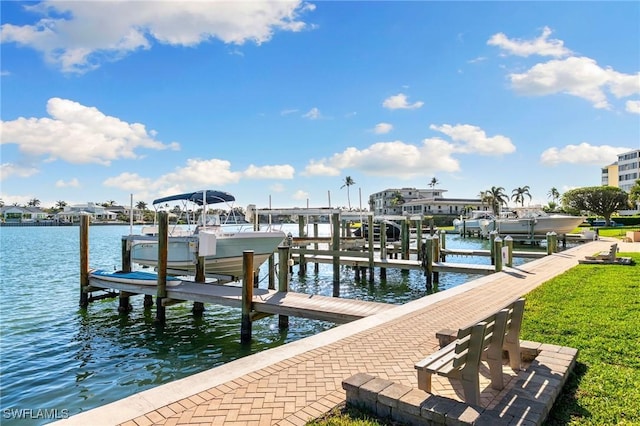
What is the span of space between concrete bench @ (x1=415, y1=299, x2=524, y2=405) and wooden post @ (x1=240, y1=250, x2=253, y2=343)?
6761 millimetres

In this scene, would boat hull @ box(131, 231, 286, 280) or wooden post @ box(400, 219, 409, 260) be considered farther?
wooden post @ box(400, 219, 409, 260)

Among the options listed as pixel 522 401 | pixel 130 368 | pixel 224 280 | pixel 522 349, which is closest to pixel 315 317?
pixel 130 368

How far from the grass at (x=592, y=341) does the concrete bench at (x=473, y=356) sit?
675 millimetres

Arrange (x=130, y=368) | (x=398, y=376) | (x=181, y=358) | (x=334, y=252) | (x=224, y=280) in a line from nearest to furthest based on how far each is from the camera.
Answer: (x=398, y=376), (x=130, y=368), (x=181, y=358), (x=224, y=280), (x=334, y=252)

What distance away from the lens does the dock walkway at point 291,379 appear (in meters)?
4.38

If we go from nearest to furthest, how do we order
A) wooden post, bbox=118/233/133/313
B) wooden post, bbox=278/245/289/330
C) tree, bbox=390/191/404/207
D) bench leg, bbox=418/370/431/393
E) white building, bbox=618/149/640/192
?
bench leg, bbox=418/370/431/393
wooden post, bbox=278/245/289/330
wooden post, bbox=118/233/133/313
white building, bbox=618/149/640/192
tree, bbox=390/191/404/207

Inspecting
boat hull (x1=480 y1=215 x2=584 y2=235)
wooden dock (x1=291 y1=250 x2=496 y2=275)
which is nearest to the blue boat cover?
wooden dock (x1=291 y1=250 x2=496 y2=275)

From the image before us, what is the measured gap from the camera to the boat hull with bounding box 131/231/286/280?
1722 centimetres

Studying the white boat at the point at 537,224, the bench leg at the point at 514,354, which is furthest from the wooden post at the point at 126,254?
the white boat at the point at 537,224

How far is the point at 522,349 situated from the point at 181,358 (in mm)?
7960

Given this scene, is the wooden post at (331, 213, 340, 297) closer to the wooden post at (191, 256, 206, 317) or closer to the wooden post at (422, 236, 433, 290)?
A: the wooden post at (422, 236, 433, 290)

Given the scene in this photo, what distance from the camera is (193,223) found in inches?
829

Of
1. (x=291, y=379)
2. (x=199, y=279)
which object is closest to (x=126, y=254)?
(x=199, y=279)

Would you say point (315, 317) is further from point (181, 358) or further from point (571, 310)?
point (571, 310)
